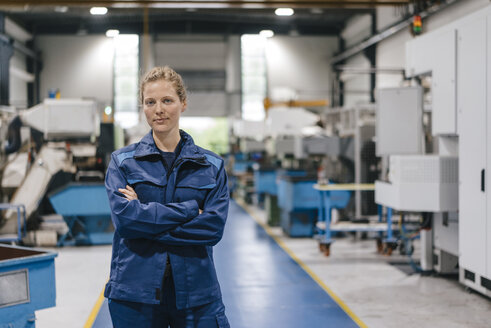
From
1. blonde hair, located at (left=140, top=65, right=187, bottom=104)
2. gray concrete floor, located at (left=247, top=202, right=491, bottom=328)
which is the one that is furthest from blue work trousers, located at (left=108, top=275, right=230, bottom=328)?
gray concrete floor, located at (left=247, top=202, right=491, bottom=328)

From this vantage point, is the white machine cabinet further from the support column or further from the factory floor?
the support column

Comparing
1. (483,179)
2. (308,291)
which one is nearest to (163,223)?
(483,179)

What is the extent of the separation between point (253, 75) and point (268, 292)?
12850 mm

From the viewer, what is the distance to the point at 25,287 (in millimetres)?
2434

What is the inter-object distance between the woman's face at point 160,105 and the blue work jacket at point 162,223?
0.08 metres

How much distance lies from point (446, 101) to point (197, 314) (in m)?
3.42

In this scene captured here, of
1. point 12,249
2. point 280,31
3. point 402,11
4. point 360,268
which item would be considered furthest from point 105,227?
point 280,31

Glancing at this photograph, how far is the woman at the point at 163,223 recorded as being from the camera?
1707 mm

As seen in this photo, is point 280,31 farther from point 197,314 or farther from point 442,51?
point 197,314

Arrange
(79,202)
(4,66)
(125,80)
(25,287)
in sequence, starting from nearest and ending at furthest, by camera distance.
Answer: (25,287), (79,202), (4,66), (125,80)

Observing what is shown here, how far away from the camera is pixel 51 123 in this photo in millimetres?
6309

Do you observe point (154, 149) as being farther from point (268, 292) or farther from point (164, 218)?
point (268, 292)

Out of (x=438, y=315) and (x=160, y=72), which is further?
(x=438, y=315)

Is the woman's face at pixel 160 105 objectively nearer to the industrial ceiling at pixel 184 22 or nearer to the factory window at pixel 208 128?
the industrial ceiling at pixel 184 22
